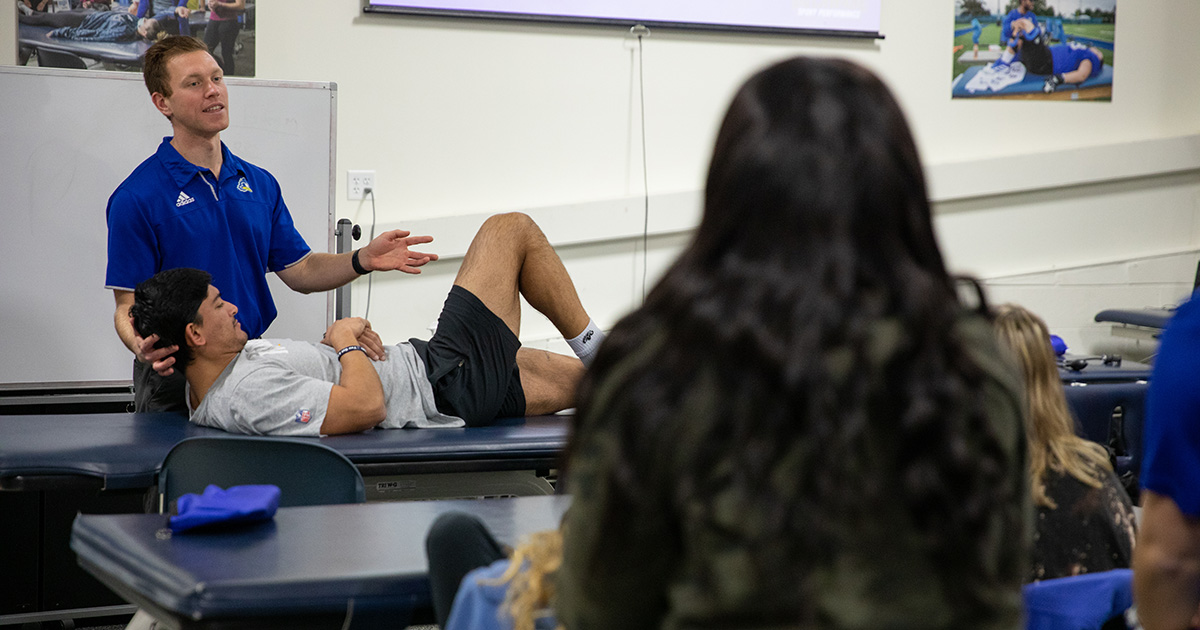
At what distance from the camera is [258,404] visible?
2.53 m

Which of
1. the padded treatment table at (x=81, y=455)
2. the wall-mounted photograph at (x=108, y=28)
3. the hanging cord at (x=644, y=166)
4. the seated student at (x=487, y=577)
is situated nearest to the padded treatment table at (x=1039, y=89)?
the hanging cord at (x=644, y=166)

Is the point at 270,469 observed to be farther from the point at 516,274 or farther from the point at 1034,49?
the point at 1034,49

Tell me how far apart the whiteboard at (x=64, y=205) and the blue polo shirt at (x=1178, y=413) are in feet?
11.1

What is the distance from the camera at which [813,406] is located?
0.74 m

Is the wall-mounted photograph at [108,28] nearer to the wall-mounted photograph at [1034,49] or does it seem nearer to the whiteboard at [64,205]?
the whiteboard at [64,205]

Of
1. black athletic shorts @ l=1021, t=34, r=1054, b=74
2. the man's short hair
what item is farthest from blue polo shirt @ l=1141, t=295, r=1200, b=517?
black athletic shorts @ l=1021, t=34, r=1054, b=74

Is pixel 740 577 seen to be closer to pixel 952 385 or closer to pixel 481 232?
pixel 952 385

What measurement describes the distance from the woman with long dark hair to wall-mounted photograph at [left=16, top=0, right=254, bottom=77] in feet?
12.3

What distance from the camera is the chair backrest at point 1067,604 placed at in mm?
1287

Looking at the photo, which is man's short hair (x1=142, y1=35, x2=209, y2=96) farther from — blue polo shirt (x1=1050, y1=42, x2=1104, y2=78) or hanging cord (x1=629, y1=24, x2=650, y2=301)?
blue polo shirt (x1=1050, y1=42, x2=1104, y2=78)

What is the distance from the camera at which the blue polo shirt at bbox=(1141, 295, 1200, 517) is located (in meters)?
1.00

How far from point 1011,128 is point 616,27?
2052 millimetres

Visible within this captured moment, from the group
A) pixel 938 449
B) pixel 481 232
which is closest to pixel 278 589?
pixel 938 449

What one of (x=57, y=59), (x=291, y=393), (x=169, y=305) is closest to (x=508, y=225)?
(x=291, y=393)
